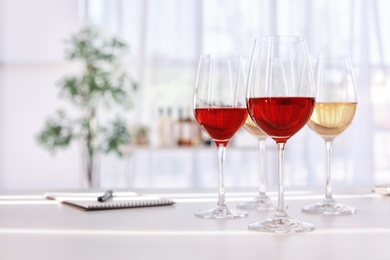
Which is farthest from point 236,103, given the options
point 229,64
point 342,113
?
point 342,113

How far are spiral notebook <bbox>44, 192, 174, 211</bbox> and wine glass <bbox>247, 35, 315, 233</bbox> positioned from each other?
0.84 feet

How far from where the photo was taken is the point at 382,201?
1136 mm

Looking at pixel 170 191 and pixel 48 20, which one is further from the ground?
pixel 48 20

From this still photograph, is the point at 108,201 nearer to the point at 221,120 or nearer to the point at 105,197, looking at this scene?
the point at 105,197

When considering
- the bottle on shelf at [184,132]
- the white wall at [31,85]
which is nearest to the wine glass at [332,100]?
the bottle on shelf at [184,132]

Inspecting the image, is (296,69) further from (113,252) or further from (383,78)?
(383,78)

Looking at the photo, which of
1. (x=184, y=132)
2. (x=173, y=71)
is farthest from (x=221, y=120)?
(x=173, y=71)

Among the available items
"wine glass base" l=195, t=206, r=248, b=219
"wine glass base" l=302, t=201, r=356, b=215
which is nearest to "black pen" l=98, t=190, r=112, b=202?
"wine glass base" l=195, t=206, r=248, b=219

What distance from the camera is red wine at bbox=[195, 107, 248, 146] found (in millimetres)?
995

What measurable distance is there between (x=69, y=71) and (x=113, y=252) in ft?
14.3

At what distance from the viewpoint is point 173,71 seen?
490 centimetres

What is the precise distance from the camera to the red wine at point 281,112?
2.82 feet

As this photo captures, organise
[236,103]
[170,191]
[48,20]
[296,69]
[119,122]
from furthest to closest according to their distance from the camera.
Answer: [48,20] < [119,122] < [170,191] < [236,103] < [296,69]

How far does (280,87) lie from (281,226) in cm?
18
